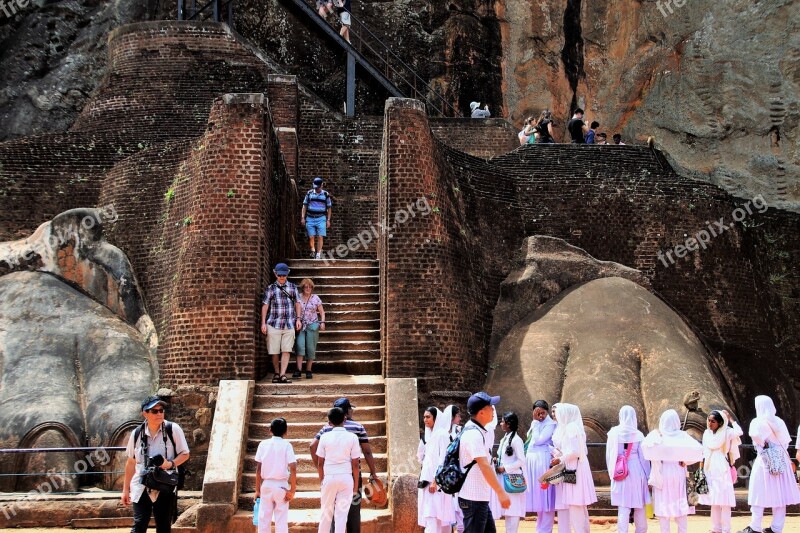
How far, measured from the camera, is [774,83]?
29.2m

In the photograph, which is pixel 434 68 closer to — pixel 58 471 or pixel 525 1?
pixel 525 1

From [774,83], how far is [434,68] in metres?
8.55

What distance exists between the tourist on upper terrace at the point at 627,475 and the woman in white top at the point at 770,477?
1438 mm

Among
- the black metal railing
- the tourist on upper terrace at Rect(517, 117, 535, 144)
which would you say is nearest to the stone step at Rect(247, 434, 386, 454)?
the tourist on upper terrace at Rect(517, 117, 535, 144)

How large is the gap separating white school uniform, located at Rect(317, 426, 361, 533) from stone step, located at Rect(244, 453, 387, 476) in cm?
299

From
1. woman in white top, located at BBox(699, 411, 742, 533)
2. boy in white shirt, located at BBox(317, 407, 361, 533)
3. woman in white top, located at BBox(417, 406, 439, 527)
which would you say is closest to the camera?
boy in white shirt, located at BBox(317, 407, 361, 533)

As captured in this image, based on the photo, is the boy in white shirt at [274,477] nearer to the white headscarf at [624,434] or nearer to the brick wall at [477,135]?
the white headscarf at [624,434]

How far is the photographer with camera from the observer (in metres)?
9.85

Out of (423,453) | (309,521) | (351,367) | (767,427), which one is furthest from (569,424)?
(351,367)

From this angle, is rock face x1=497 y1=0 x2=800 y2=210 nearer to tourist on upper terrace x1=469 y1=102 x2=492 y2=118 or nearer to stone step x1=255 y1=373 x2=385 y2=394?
tourist on upper terrace x1=469 y1=102 x2=492 y2=118

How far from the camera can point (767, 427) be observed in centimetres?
1188

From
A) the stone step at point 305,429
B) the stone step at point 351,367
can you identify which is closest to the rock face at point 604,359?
the stone step at point 351,367

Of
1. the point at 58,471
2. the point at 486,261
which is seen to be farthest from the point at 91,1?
the point at 58,471

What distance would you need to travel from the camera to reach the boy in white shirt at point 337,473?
33.1 ft
